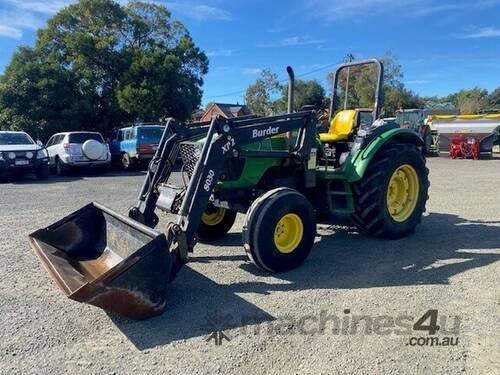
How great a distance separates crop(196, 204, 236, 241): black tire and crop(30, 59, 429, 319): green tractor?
0.02 meters

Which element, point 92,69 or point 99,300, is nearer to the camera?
point 99,300

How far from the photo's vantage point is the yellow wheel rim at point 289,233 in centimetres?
489

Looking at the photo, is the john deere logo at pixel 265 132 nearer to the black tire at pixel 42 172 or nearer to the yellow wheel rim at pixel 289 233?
the yellow wheel rim at pixel 289 233

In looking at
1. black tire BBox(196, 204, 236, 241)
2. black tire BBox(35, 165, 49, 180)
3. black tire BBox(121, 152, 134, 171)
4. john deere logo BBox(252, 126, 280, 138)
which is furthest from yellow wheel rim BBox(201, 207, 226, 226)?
black tire BBox(121, 152, 134, 171)

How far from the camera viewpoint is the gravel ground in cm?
317

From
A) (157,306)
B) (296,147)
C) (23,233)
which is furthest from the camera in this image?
(23,233)

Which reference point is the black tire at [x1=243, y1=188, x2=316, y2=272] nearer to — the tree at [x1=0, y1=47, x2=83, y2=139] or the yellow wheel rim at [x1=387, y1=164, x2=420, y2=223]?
the yellow wheel rim at [x1=387, y1=164, x2=420, y2=223]

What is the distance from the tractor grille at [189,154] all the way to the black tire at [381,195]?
216 cm

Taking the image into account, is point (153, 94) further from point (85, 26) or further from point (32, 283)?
point (32, 283)

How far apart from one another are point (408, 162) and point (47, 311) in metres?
4.90

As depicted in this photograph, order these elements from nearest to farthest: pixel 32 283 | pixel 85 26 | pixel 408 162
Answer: pixel 32 283
pixel 408 162
pixel 85 26

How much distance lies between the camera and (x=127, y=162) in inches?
719

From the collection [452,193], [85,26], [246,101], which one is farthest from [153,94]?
[246,101]

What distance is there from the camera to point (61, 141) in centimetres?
1730
